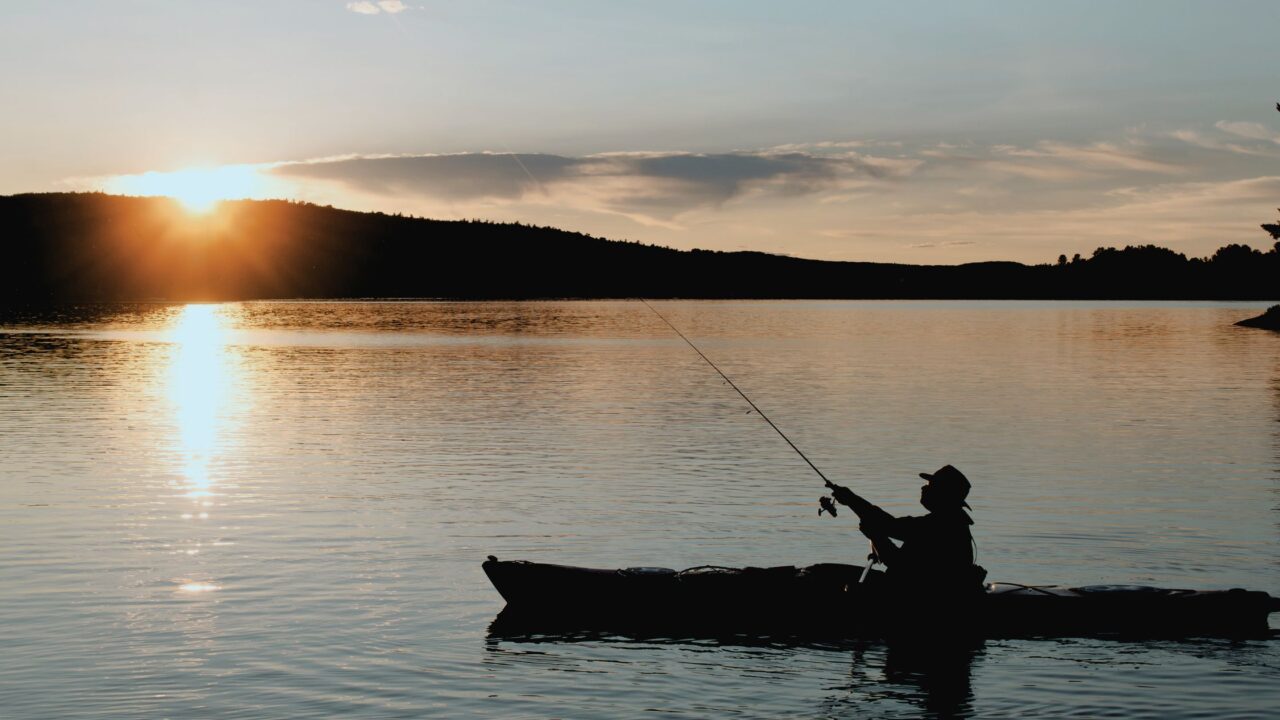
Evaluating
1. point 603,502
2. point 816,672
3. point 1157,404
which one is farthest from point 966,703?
point 1157,404

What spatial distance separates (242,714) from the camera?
507 inches

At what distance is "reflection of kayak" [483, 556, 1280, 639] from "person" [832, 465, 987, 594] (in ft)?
0.90

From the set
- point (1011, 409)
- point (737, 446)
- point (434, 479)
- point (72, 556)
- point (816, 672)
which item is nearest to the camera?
point (816, 672)

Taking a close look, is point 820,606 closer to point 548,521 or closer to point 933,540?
point 933,540

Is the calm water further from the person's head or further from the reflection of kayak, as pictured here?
the person's head

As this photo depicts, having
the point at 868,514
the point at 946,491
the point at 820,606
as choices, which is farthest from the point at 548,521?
the point at 946,491

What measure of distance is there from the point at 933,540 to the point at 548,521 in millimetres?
9560

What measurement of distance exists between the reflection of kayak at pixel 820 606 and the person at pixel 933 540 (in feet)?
0.90

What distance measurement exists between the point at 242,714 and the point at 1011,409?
34.9m

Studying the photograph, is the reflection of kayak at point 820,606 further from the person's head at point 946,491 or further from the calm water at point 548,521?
the person's head at point 946,491

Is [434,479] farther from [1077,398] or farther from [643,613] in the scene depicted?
[1077,398]

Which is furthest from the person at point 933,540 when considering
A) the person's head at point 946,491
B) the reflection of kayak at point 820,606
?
the reflection of kayak at point 820,606

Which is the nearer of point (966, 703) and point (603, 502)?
point (966, 703)

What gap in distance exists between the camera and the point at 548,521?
23.7 metres
